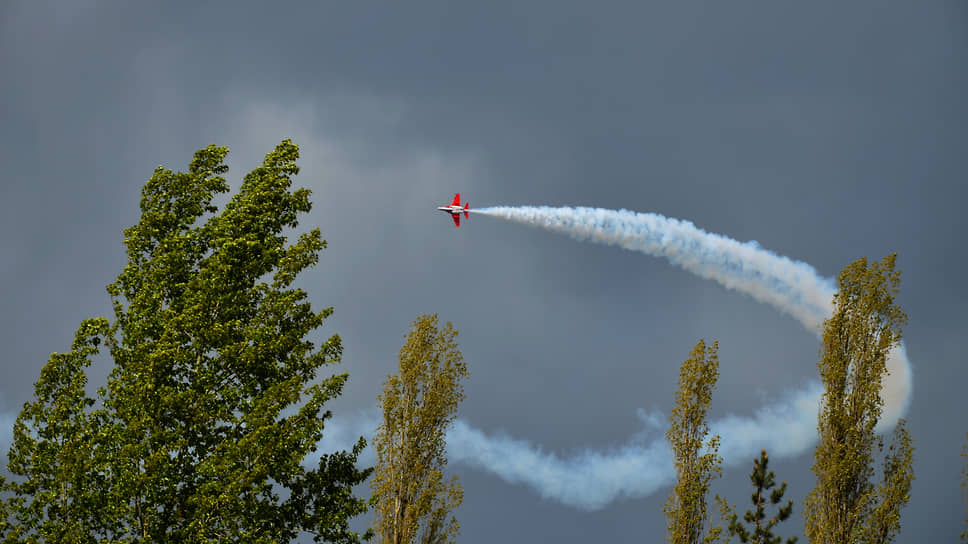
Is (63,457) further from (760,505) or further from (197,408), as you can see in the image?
(760,505)

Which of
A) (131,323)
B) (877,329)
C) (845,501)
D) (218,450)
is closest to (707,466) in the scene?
(845,501)

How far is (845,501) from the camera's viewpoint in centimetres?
4200

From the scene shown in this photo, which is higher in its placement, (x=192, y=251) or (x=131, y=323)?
(x=192, y=251)

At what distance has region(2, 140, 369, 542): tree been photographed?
91.1 feet

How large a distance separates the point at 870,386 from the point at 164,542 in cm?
3111

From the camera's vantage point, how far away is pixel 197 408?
2825 cm

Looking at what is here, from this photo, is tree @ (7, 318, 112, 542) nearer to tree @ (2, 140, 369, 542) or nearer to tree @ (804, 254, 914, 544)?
tree @ (2, 140, 369, 542)

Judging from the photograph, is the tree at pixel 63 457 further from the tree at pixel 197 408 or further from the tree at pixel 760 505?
the tree at pixel 760 505

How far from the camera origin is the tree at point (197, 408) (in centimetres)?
2778

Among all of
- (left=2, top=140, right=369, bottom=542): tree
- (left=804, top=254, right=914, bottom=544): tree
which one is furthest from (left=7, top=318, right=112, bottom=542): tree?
(left=804, top=254, right=914, bottom=544): tree

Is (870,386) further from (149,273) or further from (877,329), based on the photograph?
(149,273)

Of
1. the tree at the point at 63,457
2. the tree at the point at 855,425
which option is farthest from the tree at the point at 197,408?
the tree at the point at 855,425

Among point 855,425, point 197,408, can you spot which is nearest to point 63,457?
point 197,408

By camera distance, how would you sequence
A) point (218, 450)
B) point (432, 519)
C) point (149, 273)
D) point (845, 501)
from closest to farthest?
point (218, 450) → point (149, 273) → point (432, 519) → point (845, 501)
